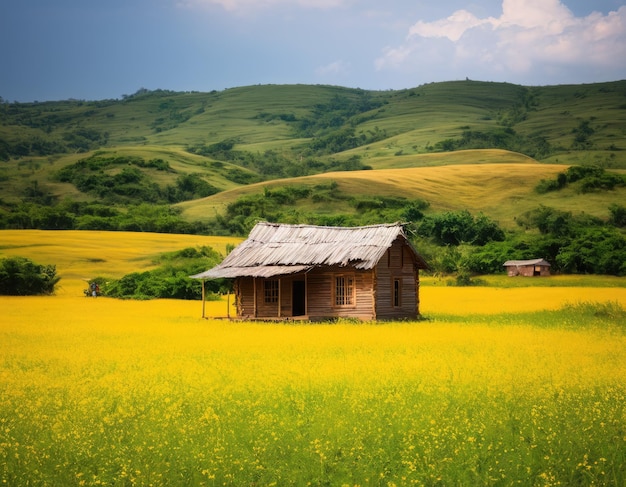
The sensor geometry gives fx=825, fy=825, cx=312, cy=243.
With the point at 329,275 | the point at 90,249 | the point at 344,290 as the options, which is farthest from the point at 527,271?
the point at 90,249

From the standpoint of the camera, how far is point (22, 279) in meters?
52.5

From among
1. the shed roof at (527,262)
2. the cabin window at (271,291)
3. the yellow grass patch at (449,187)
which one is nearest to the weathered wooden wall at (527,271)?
the shed roof at (527,262)

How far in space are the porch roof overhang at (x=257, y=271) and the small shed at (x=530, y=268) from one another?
1206 inches

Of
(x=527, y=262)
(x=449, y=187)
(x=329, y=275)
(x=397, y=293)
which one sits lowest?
(x=397, y=293)

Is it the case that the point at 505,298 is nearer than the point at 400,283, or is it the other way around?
the point at 400,283

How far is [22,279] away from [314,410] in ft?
140

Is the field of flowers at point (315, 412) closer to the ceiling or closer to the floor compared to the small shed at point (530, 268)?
closer to the floor

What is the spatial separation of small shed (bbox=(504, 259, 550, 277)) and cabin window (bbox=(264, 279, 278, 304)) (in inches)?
1177

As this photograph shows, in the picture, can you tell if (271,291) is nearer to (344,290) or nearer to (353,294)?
(344,290)

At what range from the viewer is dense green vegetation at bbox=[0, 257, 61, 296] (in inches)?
2052

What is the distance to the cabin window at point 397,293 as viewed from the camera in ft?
127

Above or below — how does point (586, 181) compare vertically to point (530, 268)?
above

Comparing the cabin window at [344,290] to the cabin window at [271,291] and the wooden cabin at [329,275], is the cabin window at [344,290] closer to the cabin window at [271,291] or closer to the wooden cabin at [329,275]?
the wooden cabin at [329,275]

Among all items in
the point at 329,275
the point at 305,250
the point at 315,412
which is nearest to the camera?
the point at 315,412
